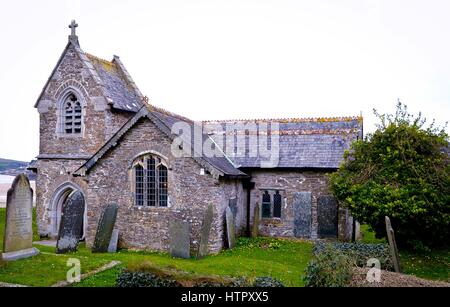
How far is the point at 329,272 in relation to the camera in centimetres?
1116

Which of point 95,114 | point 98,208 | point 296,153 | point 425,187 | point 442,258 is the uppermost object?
point 95,114

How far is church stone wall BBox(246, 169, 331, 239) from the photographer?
892 inches

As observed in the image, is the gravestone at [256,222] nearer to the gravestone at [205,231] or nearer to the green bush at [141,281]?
the gravestone at [205,231]

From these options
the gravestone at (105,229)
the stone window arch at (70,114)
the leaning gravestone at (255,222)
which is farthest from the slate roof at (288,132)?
the gravestone at (105,229)

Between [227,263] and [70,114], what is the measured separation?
14.0 metres

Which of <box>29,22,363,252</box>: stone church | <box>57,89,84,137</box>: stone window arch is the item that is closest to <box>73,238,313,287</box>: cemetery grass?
<box>29,22,363,252</box>: stone church

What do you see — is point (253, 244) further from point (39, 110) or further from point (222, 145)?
point (39, 110)

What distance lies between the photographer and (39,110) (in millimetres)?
24875

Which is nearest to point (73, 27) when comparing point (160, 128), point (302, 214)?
point (160, 128)

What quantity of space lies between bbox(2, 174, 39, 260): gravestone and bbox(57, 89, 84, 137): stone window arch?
9.23 m

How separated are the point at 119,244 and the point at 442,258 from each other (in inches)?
584

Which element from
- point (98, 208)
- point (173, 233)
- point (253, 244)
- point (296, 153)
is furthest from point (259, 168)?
point (98, 208)

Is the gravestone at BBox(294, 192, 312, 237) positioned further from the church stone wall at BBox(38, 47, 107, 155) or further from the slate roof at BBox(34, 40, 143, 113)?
the church stone wall at BBox(38, 47, 107, 155)

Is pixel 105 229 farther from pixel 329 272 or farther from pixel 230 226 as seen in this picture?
pixel 329 272
